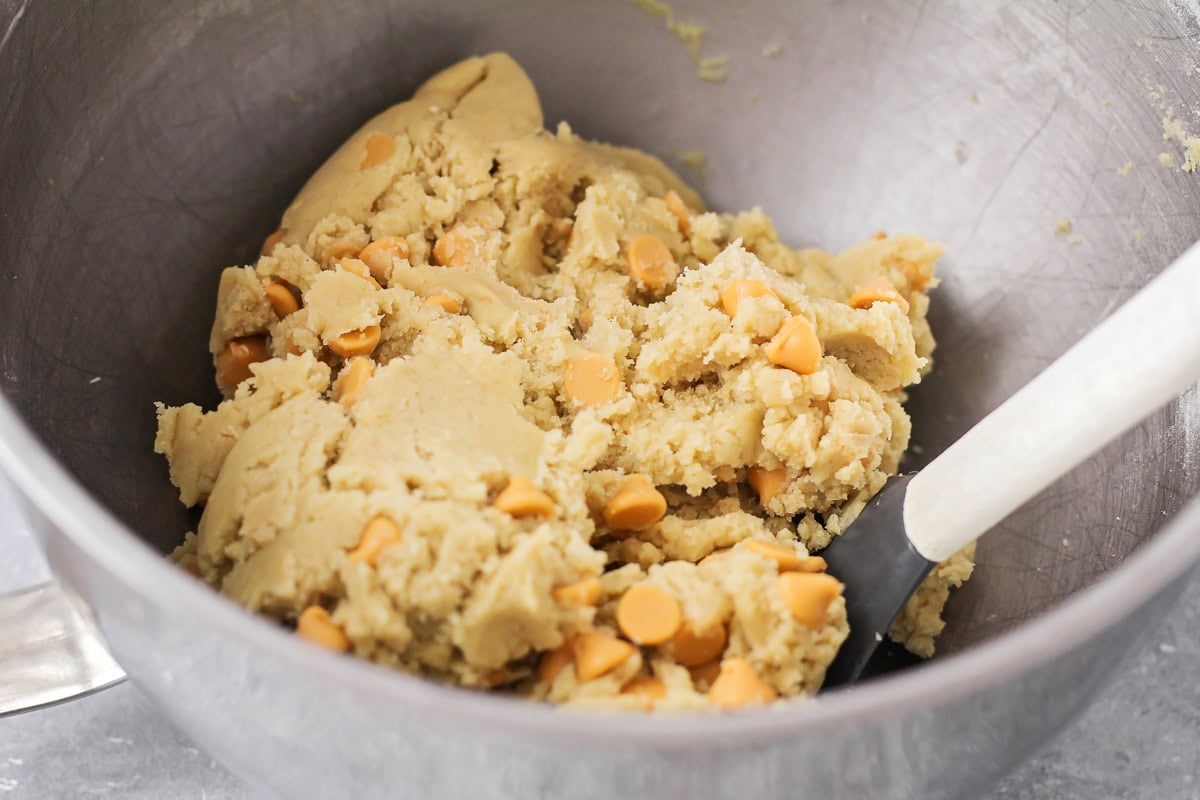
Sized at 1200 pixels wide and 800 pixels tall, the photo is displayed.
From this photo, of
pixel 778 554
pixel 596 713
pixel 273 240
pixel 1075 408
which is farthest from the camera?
pixel 273 240

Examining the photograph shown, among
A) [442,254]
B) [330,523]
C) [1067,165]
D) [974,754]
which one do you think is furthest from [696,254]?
[974,754]

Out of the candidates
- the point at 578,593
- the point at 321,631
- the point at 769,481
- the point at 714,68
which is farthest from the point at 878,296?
the point at 321,631

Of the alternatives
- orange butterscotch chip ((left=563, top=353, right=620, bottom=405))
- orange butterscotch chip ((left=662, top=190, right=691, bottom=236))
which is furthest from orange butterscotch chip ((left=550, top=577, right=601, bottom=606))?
orange butterscotch chip ((left=662, top=190, right=691, bottom=236))

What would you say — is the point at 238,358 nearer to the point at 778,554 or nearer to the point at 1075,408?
the point at 778,554

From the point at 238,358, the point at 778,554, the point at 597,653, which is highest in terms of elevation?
the point at 778,554

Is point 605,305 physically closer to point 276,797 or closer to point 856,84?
point 856,84

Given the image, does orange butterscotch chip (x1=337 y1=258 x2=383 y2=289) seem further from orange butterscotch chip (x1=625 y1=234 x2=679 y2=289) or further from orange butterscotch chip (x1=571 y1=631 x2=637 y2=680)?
orange butterscotch chip (x1=571 y1=631 x2=637 y2=680)

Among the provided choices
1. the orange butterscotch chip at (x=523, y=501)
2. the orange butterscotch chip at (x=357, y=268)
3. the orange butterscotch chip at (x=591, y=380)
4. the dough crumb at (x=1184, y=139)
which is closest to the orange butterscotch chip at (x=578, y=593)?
the orange butterscotch chip at (x=523, y=501)
